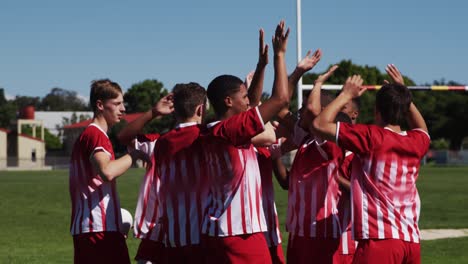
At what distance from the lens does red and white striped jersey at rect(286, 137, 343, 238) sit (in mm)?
7215

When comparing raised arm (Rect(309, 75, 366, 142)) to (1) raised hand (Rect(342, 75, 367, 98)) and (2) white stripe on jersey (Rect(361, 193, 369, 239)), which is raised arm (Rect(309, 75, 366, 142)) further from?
(2) white stripe on jersey (Rect(361, 193, 369, 239))

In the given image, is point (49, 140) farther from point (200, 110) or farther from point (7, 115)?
point (200, 110)

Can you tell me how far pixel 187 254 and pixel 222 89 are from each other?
147 centimetres

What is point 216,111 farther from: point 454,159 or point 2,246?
point 454,159

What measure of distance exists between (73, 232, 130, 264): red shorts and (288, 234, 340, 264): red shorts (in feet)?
4.86

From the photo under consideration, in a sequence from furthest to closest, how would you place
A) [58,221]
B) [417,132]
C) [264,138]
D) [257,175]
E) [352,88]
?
[58,221]
[417,132]
[264,138]
[257,175]
[352,88]

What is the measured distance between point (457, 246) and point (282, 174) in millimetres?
8660

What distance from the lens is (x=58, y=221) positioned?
2292 cm

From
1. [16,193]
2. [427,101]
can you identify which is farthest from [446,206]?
[427,101]

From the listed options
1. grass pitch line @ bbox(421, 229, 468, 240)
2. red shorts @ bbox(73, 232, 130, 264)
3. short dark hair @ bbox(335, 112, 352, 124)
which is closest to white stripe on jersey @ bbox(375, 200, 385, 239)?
short dark hair @ bbox(335, 112, 352, 124)

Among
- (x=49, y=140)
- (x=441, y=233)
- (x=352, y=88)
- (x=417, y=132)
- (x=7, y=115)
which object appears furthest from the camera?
(x=7, y=115)

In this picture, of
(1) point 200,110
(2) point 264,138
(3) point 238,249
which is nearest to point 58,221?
(1) point 200,110

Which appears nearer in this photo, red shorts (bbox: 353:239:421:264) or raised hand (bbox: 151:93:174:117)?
red shorts (bbox: 353:239:421:264)

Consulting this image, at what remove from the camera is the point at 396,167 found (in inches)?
256
